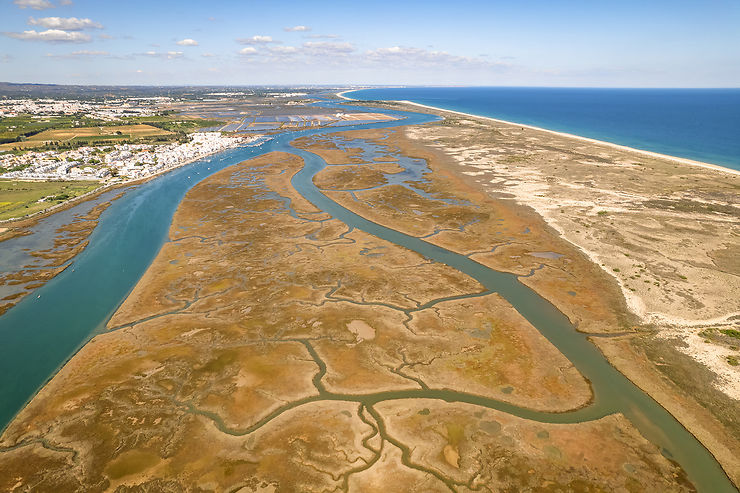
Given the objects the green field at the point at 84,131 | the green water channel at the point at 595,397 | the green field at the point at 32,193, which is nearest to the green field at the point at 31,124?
the green field at the point at 84,131

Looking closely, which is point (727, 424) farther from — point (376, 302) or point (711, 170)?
point (711, 170)

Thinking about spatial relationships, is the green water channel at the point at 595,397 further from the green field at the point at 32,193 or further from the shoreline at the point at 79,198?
the green field at the point at 32,193

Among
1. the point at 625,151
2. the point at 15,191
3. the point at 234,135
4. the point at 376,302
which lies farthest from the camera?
the point at 234,135

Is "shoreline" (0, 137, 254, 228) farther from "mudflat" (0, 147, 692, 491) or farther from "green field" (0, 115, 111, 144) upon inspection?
"green field" (0, 115, 111, 144)

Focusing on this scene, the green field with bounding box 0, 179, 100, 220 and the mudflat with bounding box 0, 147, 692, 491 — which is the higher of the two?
the green field with bounding box 0, 179, 100, 220

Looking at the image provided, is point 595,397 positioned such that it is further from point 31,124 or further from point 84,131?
point 31,124

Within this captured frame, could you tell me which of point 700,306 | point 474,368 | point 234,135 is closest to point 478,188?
point 700,306

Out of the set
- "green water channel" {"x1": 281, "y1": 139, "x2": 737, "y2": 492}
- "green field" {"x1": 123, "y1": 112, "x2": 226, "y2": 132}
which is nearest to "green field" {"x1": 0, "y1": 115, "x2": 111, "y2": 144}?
"green field" {"x1": 123, "y1": 112, "x2": 226, "y2": 132}
